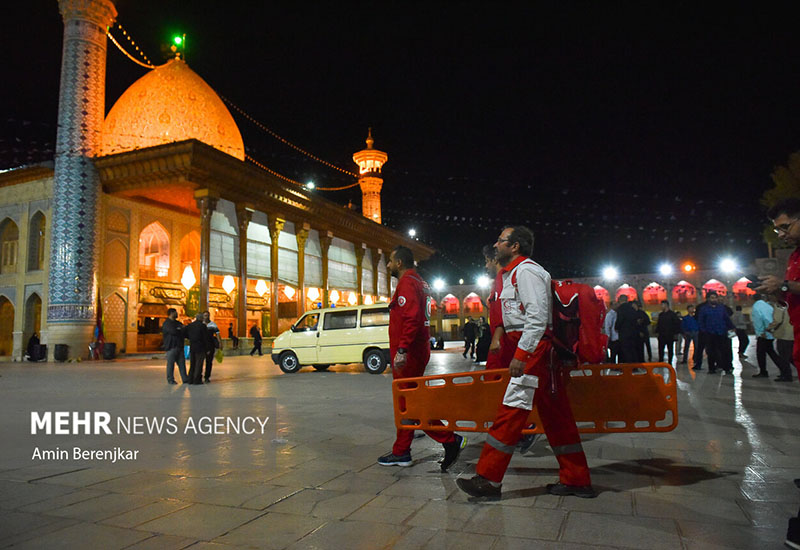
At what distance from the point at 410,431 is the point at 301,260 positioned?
2814cm

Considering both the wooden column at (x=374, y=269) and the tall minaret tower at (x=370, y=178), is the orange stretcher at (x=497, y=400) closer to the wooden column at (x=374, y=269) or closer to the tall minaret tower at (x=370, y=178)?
the wooden column at (x=374, y=269)

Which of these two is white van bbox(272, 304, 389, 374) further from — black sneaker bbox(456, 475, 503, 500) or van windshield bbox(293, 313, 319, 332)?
black sneaker bbox(456, 475, 503, 500)

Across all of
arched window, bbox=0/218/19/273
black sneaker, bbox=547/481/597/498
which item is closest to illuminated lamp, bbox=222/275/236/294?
arched window, bbox=0/218/19/273

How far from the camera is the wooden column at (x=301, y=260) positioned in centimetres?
3121

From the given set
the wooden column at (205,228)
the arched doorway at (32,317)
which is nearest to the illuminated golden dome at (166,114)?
the wooden column at (205,228)

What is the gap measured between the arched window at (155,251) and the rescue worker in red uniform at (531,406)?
2711cm

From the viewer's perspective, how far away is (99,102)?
23.4m

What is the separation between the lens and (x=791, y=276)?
3049mm

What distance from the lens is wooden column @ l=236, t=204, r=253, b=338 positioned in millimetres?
25844

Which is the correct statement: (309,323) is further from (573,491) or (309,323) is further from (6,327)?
(6,327)

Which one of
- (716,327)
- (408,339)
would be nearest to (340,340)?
(716,327)

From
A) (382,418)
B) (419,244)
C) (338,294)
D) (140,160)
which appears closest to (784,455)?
(382,418)

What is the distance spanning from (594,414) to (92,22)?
2596 cm

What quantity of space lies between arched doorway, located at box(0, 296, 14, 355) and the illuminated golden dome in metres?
8.72
